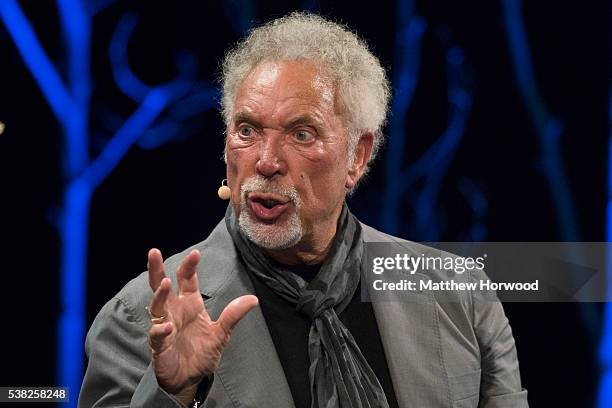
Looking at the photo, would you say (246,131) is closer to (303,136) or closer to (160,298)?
(303,136)

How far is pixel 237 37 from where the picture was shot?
2.61 m

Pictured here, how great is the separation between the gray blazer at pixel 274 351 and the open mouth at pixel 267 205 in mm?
141

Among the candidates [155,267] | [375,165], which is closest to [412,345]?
[155,267]

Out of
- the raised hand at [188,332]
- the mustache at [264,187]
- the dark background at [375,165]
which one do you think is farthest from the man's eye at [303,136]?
the dark background at [375,165]

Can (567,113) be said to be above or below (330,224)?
above

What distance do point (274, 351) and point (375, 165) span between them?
117 cm

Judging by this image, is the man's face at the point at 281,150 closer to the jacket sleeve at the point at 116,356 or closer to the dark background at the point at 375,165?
the jacket sleeve at the point at 116,356

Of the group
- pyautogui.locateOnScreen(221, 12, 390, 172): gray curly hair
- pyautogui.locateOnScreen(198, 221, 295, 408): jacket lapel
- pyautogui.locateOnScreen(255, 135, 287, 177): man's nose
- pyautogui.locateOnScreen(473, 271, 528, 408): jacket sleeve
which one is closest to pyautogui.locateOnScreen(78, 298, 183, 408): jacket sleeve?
pyautogui.locateOnScreen(198, 221, 295, 408): jacket lapel

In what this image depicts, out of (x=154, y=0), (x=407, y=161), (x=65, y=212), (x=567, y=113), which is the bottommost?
(x=65, y=212)

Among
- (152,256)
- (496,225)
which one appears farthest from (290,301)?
(496,225)

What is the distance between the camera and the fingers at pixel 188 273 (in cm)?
133

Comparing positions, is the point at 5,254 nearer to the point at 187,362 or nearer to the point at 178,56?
the point at 178,56

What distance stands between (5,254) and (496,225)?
1506 mm

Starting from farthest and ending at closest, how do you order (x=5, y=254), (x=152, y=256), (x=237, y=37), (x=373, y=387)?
(x=237, y=37), (x=5, y=254), (x=373, y=387), (x=152, y=256)
